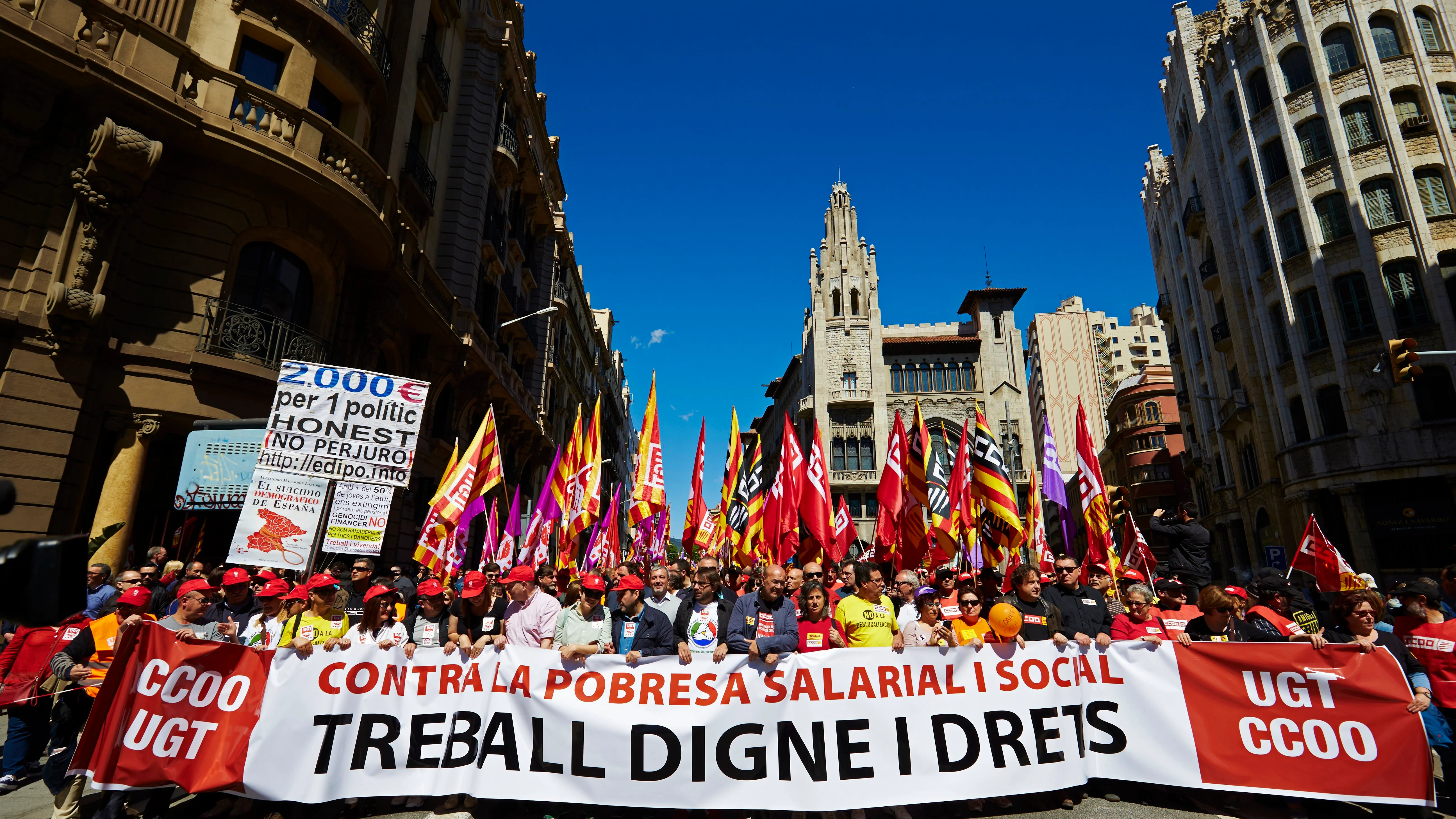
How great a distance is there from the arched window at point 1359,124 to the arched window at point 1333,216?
1813 mm

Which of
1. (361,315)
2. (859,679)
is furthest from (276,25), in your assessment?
(859,679)

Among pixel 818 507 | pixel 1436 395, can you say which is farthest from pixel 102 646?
pixel 1436 395

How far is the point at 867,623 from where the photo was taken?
6.25 metres

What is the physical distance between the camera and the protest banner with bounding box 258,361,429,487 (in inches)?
307

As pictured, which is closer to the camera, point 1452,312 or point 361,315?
point 361,315

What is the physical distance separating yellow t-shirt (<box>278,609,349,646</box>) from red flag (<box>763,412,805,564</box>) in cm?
827

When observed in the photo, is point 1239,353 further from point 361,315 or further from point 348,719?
point 348,719

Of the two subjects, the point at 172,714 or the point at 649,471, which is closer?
the point at 172,714

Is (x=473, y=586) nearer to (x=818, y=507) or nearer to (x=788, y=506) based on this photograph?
(x=818, y=507)

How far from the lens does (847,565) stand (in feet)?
34.7

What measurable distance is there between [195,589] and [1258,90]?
38.3m

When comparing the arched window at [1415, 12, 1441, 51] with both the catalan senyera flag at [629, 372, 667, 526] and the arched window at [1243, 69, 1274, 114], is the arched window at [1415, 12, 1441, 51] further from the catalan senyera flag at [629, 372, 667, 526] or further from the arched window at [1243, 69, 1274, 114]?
the catalan senyera flag at [629, 372, 667, 526]

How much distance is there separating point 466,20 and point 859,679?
80.4ft

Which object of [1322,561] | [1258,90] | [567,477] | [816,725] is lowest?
[816,725]
